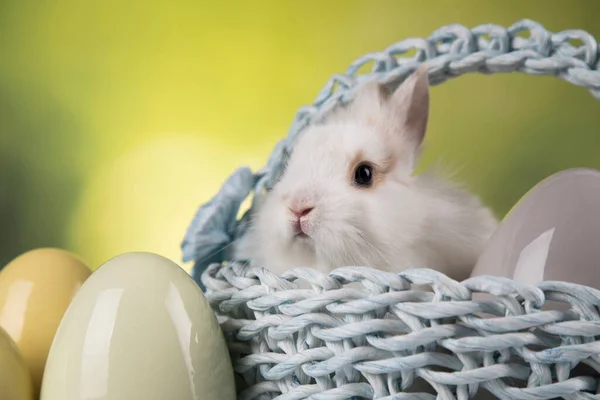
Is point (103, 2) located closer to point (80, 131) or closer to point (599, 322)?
point (80, 131)

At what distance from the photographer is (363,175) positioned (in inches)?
28.9

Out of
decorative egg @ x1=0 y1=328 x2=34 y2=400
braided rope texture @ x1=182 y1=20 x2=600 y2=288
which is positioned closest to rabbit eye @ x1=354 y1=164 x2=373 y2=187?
braided rope texture @ x1=182 y1=20 x2=600 y2=288

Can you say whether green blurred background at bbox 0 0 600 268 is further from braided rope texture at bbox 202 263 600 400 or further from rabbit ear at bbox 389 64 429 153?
braided rope texture at bbox 202 263 600 400

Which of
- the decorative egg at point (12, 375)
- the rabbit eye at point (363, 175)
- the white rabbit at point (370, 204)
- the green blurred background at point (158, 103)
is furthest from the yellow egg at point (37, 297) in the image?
the green blurred background at point (158, 103)

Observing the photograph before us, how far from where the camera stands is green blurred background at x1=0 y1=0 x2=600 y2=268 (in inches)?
52.6

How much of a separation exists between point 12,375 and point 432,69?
1.70ft

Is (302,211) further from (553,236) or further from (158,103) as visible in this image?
(158,103)

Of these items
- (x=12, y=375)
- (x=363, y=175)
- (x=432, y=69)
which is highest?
(x=432, y=69)

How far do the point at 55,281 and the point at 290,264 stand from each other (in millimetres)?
241

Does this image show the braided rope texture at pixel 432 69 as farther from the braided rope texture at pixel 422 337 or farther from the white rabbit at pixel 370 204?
the braided rope texture at pixel 422 337

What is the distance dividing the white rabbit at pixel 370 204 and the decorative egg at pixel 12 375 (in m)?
0.28

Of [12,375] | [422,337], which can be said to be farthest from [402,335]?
[12,375]

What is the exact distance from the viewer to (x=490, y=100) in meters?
1.31

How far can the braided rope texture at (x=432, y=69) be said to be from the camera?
2.31 feet
